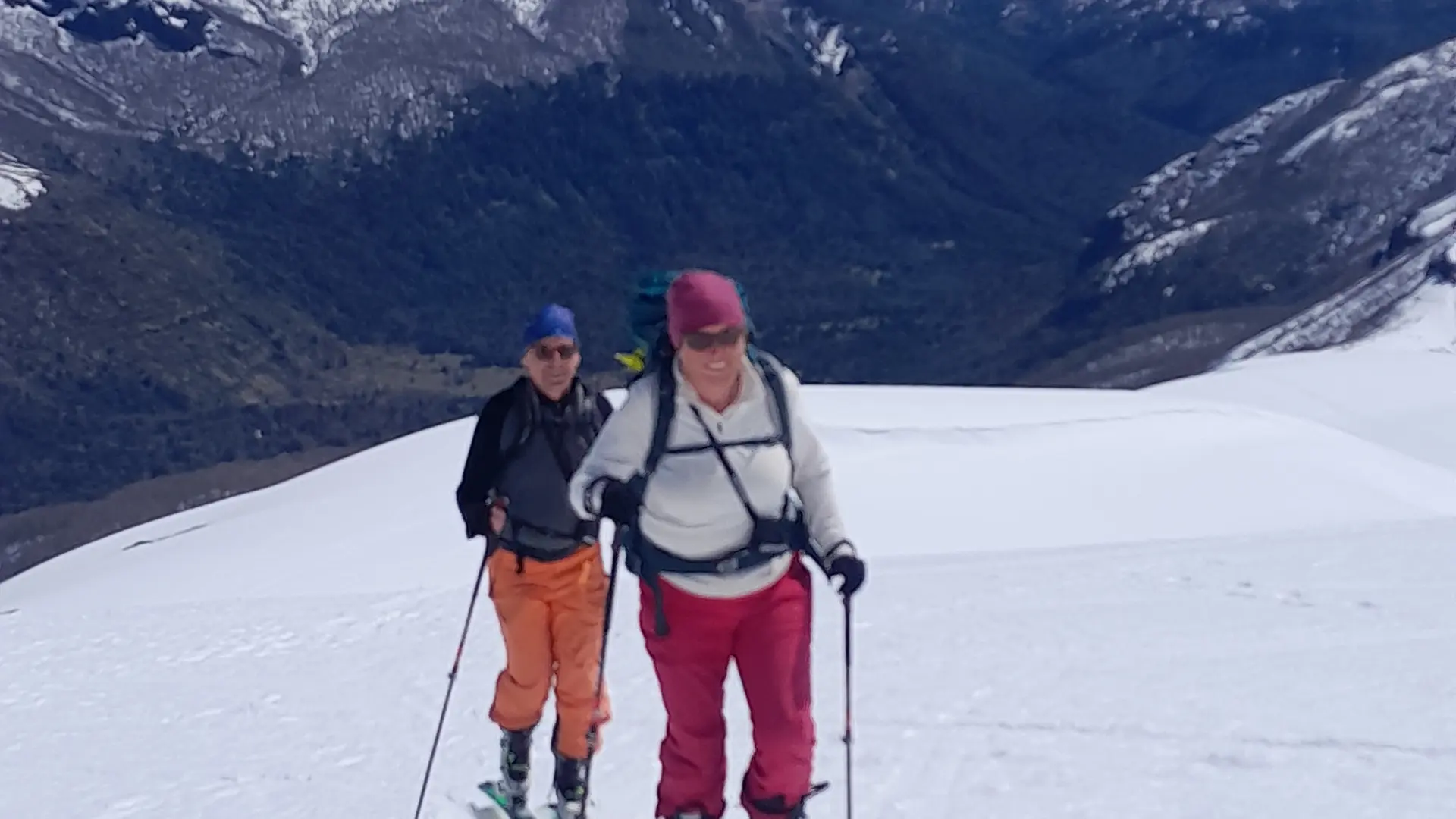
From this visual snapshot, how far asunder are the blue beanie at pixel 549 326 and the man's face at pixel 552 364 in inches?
1.0

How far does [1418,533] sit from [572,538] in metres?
9.24

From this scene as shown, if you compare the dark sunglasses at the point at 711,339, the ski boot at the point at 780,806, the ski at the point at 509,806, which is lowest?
the ski at the point at 509,806

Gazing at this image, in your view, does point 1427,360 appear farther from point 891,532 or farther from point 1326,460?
point 891,532

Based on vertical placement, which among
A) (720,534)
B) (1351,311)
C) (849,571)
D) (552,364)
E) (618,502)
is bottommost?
(849,571)

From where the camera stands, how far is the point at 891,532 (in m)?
17.5

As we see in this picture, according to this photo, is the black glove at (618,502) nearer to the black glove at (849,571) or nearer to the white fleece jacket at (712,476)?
the white fleece jacket at (712,476)

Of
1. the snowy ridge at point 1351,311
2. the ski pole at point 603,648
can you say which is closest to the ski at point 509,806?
the ski pole at point 603,648

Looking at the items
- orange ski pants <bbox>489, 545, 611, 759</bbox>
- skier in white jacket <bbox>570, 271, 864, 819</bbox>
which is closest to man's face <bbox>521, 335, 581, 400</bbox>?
orange ski pants <bbox>489, 545, 611, 759</bbox>

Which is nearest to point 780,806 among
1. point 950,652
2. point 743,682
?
point 743,682

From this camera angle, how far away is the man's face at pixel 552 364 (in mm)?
7730

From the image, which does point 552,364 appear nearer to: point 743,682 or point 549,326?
point 549,326

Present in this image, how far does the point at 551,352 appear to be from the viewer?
7.75 metres

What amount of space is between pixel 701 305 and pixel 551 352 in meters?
1.76

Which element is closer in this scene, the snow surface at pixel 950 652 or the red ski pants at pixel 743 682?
the red ski pants at pixel 743 682
